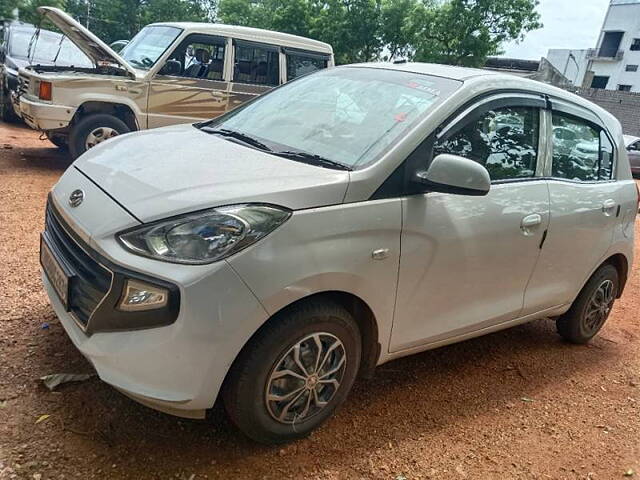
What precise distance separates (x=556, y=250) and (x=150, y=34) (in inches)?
268

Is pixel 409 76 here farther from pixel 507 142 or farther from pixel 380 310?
pixel 380 310

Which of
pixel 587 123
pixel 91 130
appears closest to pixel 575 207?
pixel 587 123

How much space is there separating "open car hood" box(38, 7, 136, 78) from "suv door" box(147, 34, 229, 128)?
44 centimetres

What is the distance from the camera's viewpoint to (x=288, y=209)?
2.26m

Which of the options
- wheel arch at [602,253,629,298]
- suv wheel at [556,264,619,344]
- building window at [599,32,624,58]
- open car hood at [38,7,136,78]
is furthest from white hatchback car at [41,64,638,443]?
building window at [599,32,624,58]

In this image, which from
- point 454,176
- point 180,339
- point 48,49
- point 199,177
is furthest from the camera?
point 48,49

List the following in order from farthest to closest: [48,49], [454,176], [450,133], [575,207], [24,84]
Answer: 1. [48,49]
2. [24,84]
3. [575,207]
4. [450,133]
5. [454,176]

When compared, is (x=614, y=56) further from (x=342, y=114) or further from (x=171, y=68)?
(x=342, y=114)

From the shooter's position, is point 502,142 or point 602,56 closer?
point 502,142

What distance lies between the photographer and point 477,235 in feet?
9.43

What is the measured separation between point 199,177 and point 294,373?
0.95 metres

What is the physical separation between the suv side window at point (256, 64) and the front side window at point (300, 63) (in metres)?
0.19

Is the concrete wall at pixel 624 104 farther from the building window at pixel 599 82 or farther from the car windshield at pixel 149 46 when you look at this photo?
the car windshield at pixel 149 46

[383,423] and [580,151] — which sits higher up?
[580,151]
